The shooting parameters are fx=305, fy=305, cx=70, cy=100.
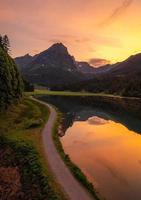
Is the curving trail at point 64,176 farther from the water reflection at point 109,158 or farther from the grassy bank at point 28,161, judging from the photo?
the water reflection at point 109,158

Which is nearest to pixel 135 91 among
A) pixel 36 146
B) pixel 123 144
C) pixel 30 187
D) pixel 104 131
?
pixel 104 131

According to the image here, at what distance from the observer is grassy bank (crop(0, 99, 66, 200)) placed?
23625 millimetres

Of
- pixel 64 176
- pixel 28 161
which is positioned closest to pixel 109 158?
pixel 28 161

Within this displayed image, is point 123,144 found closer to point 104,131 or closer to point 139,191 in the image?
point 104,131

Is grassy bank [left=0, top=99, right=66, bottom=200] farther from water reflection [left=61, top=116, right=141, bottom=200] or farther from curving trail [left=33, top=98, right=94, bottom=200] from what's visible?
water reflection [left=61, top=116, right=141, bottom=200]

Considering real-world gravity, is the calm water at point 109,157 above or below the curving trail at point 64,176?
below

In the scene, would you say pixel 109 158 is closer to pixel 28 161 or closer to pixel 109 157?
pixel 109 157

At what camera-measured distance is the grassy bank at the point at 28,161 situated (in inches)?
930

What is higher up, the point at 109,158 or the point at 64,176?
the point at 64,176

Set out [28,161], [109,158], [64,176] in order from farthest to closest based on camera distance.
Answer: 1. [109,158]
2. [28,161]
3. [64,176]

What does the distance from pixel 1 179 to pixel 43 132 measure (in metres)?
21.6

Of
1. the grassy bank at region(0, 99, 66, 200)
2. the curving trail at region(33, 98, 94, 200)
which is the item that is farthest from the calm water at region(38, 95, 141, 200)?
the grassy bank at region(0, 99, 66, 200)

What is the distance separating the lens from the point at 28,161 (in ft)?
102

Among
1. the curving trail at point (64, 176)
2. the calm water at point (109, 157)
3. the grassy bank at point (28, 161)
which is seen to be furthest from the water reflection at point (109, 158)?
the grassy bank at point (28, 161)
